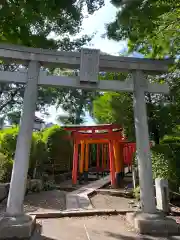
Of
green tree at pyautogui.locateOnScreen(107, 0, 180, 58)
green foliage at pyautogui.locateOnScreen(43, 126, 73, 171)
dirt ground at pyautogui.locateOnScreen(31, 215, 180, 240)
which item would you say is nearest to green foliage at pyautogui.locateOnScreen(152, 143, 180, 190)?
dirt ground at pyautogui.locateOnScreen(31, 215, 180, 240)

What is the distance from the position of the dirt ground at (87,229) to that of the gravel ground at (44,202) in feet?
4.42

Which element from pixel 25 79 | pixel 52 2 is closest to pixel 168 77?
pixel 25 79

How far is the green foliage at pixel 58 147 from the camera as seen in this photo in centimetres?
1337

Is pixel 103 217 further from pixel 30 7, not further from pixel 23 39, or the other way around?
pixel 30 7

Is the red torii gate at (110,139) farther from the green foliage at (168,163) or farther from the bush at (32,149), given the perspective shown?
the green foliage at (168,163)

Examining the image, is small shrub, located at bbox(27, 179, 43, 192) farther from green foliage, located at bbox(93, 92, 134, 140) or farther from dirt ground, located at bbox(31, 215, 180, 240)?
green foliage, located at bbox(93, 92, 134, 140)

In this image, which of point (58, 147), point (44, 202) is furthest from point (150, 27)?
Answer: point (58, 147)

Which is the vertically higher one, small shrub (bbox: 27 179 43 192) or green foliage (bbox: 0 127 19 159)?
green foliage (bbox: 0 127 19 159)

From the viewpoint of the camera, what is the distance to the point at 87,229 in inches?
187

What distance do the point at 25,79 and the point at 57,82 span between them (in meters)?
0.66

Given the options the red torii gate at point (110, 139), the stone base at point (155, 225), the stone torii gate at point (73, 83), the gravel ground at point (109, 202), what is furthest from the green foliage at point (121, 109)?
the stone base at point (155, 225)

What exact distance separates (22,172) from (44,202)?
3760 millimetres

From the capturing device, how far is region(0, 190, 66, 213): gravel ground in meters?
6.78

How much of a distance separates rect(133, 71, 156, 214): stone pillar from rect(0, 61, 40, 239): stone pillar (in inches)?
86.7
